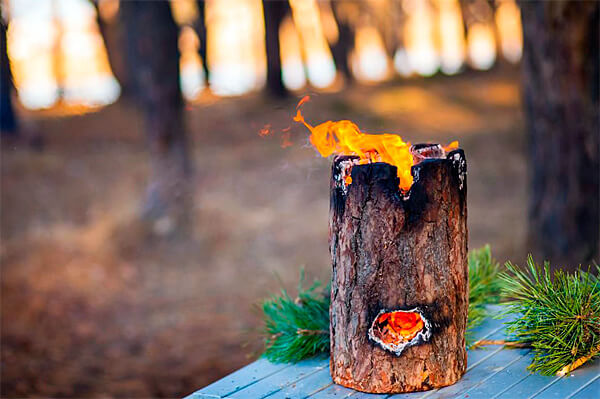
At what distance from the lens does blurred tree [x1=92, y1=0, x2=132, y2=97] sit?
18.1 metres

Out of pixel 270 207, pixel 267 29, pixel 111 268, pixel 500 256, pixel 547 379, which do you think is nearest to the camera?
pixel 547 379

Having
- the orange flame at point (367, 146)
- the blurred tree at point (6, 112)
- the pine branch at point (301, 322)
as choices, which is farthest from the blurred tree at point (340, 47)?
the orange flame at point (367, 146)

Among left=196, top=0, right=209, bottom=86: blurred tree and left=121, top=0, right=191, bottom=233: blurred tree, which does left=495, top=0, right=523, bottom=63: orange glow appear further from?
left=121, top=0, right=191, bottom=233: blurred tree

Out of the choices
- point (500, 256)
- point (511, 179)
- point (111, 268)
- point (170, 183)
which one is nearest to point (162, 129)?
point (170, 183)

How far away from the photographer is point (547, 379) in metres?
2.96

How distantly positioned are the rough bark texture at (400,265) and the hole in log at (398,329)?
24 mm

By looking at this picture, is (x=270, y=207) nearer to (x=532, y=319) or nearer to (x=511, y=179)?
(x=511, y=179)

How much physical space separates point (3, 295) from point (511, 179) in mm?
8683

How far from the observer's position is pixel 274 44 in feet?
52.6

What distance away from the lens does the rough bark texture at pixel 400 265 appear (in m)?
2.85

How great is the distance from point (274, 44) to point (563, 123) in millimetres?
10932

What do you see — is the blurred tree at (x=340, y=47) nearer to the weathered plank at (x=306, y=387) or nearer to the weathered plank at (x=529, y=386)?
the weathered plank at (x=306, y=387)

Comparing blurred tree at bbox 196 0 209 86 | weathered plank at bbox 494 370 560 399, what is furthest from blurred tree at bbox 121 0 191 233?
blurred tree at bbox 196 0 209 86

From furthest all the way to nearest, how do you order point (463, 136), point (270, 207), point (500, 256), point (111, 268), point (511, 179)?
point (463, 136)
point (511, 179)
point (270, 207)
point (111, 268)
point (500, 256)
